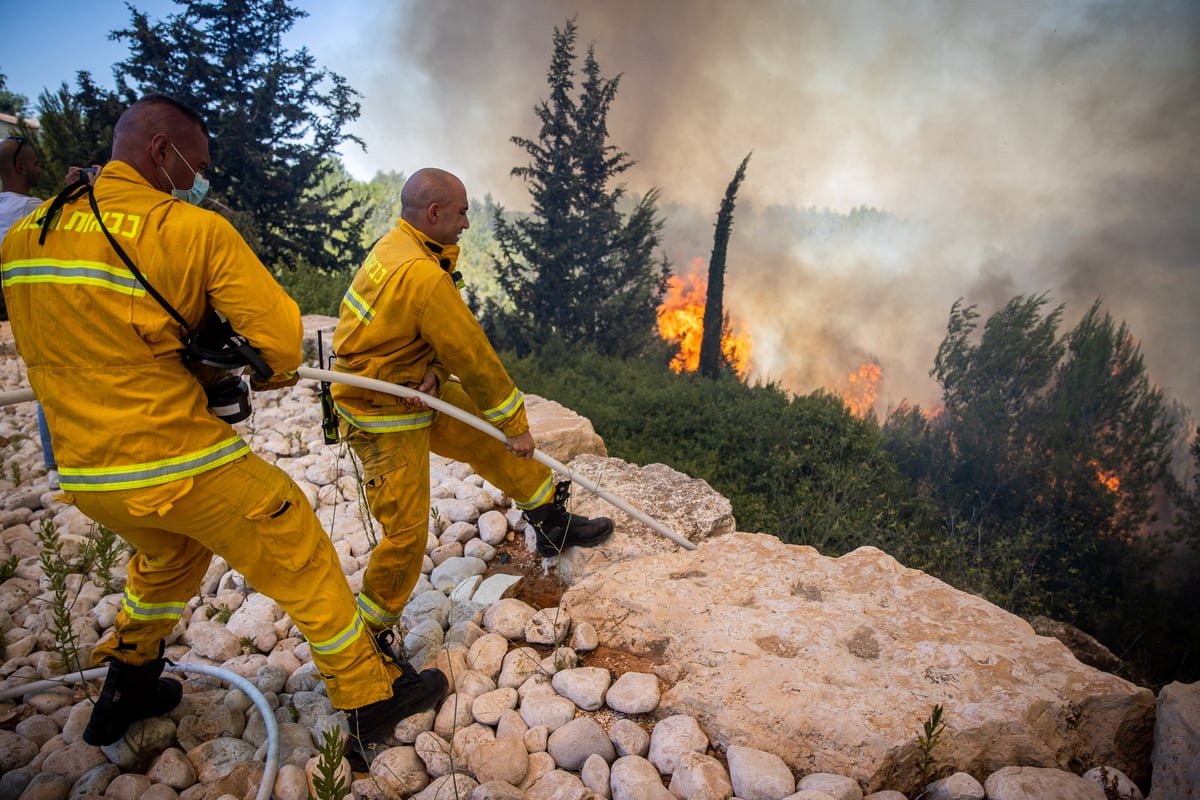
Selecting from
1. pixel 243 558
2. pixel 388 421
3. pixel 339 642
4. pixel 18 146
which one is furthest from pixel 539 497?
pixel 18 146

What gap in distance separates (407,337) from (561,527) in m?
1.54

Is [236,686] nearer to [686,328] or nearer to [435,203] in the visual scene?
[435,203]

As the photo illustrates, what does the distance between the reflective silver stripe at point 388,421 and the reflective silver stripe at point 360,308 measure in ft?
1.42

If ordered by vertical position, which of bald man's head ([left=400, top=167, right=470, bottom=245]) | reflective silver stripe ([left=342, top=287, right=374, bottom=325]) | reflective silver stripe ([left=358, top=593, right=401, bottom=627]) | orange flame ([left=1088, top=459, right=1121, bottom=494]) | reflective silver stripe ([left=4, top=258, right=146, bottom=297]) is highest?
orange flame ([left=1088, top=459, right=1121, bottom=494])

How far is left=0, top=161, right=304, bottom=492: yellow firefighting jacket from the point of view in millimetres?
1791

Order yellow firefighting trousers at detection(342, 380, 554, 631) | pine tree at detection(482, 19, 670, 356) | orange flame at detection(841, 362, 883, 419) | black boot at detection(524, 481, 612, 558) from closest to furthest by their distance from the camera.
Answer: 1. yellow firefighting trousers at detection(342, 380, 554, 631)
2. black boot at detection(524, 481, 612, 558)
3. pine tree at detection(482, 19, 670, 356)
4. orange flame at detection(841, 362, 883, 419)

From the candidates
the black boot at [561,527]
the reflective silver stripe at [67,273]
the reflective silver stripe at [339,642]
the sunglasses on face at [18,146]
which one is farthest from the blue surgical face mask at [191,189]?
the sunglasses on face at [18,146]

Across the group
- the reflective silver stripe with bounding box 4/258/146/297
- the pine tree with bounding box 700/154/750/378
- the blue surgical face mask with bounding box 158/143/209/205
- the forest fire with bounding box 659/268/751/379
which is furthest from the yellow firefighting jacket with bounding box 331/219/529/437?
the forest fire with bounding box 659/268/751/379

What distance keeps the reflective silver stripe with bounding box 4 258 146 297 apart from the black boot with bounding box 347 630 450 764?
172 cm

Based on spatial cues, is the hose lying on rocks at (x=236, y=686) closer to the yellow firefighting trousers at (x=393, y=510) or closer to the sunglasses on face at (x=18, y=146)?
the yellow firefighting trousers at (x=393, y=510)

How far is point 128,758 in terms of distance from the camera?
2.30 metres

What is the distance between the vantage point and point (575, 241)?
19.1 meters

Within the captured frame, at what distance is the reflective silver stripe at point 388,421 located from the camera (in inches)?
107

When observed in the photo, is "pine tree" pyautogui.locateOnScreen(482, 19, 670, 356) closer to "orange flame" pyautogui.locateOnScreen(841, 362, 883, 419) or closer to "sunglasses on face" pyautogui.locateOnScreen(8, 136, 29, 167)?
"sunglasses on face" pyautogui.locateOnScreen(8, 136, 29, 167)
